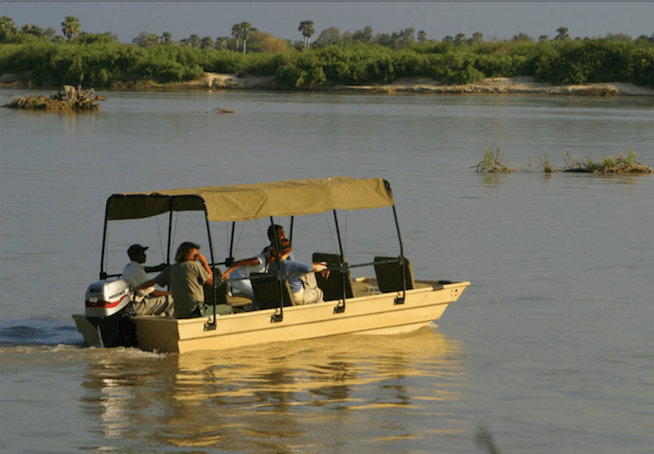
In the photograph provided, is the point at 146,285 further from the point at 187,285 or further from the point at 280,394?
the point at 280,394

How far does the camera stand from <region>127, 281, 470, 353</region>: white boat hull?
11266mm

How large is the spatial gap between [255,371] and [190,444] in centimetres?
240

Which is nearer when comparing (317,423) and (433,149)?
→ (317,423)

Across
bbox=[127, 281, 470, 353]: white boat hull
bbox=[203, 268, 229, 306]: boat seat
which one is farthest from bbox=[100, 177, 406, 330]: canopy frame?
bbox=[203, 268, 229, 306]: boat seat

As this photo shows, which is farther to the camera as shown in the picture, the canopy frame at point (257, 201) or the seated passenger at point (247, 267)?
the seated passenger at point (247, 267)

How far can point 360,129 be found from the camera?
54281 mm

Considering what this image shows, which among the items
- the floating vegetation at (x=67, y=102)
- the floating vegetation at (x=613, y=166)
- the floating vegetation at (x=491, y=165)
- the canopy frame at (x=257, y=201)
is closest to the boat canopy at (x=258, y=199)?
the canopy frame at (x=257, y=201)

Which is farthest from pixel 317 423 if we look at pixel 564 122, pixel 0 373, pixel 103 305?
pixel 564 122

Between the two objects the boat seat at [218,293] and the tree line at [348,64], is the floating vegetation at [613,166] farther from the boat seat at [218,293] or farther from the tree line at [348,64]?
the tree line at [348,64]

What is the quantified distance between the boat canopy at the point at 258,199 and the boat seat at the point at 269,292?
73 centimetres

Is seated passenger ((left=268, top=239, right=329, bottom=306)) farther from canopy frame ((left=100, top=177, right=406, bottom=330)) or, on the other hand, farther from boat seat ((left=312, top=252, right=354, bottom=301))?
boat seat ((left=312, top=252, right=354, bottom=301))

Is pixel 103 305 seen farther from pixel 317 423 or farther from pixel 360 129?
pixel 360 129

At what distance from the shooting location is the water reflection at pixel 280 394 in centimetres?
925

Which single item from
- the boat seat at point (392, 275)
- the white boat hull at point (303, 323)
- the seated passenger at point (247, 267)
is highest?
the seated passenger at point (247, 267)
